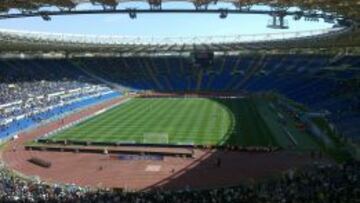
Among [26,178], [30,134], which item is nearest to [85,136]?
[30,134]

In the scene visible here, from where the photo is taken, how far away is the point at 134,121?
202 ft

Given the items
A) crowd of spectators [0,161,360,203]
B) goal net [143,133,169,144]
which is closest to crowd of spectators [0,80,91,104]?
goal net [143,133,169,144]

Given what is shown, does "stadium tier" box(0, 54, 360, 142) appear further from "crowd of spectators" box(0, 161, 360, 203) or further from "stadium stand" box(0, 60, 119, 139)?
"crowd of spectators" box(0, 161, 360, 203)

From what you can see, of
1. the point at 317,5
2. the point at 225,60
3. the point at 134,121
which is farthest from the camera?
the point at 225,60

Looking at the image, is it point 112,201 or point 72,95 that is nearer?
point 112,201

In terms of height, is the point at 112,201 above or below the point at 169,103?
above

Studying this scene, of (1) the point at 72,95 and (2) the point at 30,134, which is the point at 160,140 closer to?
(2) the point at 30,134

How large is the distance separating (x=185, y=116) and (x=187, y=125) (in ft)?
21.1

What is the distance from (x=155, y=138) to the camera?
165 feet

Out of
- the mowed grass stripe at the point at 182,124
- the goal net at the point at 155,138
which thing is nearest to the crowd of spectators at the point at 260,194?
the mowed grass stripe at the point at 182,124

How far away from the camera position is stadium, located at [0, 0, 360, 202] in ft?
104

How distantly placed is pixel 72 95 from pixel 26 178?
39.8m

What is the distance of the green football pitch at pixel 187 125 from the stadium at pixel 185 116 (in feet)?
0.62

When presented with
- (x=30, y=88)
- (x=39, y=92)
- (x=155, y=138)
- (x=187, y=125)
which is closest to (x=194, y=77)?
(x=39, y=92)
